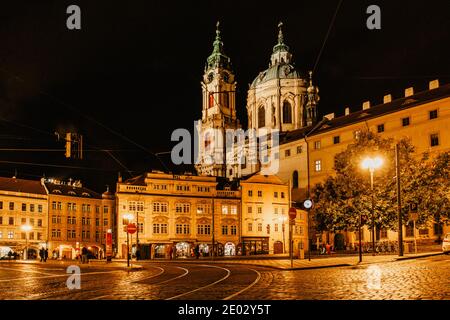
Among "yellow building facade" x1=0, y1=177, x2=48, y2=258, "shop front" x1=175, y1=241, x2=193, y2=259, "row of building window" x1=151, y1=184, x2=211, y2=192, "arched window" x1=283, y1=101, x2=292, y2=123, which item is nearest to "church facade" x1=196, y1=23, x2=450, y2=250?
"arched window" x1=283, y1=101, x2=292, y2=123

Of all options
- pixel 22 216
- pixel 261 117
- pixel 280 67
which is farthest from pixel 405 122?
pixel 280 67

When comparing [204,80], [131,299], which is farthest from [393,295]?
[204,80]

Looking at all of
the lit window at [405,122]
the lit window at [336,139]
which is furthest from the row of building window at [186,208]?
the lit window at [405,122]

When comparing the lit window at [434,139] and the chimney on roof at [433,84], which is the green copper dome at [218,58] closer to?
the chimney on roof at [433,84]

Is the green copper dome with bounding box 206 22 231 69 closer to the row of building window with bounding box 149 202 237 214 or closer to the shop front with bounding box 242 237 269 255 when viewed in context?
the row of building window with bounding box 149 202 237 214

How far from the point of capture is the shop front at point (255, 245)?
75.2 metres

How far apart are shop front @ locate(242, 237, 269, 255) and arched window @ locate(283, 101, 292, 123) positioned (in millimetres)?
42727

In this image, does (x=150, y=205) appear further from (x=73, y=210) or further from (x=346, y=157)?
(x=346, y=157)

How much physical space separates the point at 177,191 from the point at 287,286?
193 feet

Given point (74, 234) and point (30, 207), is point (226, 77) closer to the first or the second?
point (74, 234)

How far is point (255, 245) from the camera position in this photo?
75.9 m

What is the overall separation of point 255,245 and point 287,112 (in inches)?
1796

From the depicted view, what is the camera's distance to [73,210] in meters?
81.9

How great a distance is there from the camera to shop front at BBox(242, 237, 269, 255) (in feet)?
247
